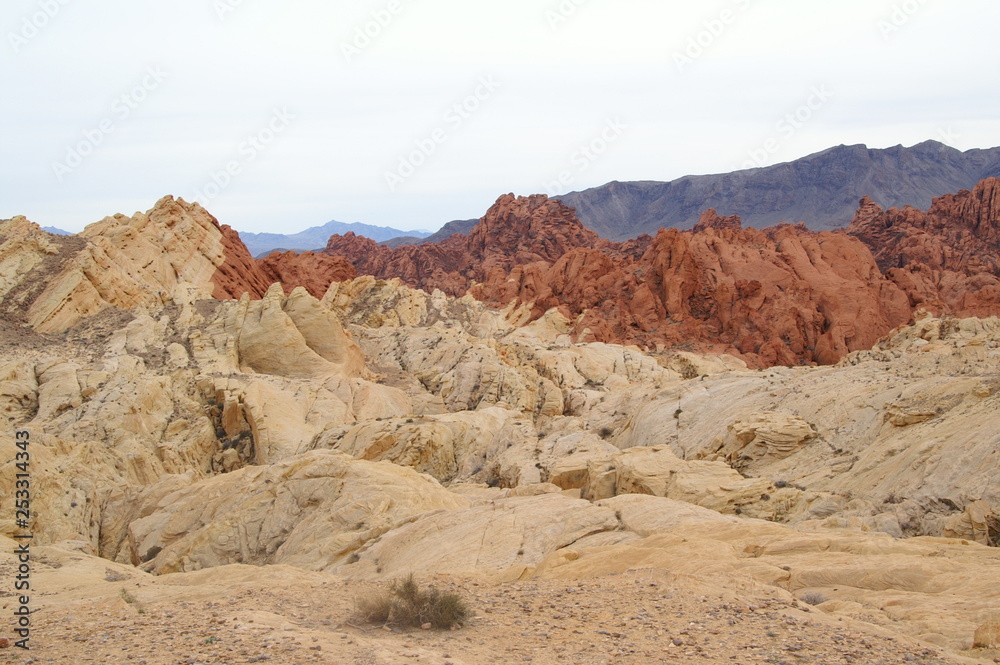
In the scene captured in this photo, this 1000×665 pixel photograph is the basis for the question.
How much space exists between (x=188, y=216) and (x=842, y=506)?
4450 centimetres

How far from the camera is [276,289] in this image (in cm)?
3928

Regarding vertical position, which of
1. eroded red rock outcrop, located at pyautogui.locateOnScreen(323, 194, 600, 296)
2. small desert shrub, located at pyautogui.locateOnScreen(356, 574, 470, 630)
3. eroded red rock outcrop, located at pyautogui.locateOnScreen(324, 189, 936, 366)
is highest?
eroded red rock outcrop, located at pyautogui.locateOnScreen(323, 194, 600, 296)

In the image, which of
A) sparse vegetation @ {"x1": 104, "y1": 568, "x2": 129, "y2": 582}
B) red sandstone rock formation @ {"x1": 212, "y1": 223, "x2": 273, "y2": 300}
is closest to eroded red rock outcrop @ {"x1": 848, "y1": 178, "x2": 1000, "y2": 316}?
red sandstone rock formation @ {"x1": 212, "y1": 223, "x2": 273, "y2": 300}

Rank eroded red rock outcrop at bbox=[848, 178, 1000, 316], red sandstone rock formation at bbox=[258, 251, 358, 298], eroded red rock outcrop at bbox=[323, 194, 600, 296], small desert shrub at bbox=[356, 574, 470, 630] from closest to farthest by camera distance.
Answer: small desert shrub at bbox=[356, 574, 470, 630] < red sandstone rock formation at bbox=[258, 251, 358, 298] < eroded red rock outcrop at bbox=[848, 178, 1000, 316] < eroded red rock outcrop at bbox=[323, 194, 600, 296]

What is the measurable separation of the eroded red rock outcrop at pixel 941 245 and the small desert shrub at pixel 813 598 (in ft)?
214

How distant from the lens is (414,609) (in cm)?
984

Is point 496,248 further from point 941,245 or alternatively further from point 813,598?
point 813,598

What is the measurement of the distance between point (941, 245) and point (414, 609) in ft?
309

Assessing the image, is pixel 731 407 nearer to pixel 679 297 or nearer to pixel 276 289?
pixel 276 289

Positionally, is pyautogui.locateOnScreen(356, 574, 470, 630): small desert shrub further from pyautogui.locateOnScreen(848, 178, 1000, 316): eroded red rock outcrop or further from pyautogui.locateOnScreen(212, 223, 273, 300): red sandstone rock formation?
pyautogui.locateOnScreen(848, 178, 1000, 316): eroded red rock outcrop

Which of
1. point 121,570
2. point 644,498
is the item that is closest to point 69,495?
point 121,570

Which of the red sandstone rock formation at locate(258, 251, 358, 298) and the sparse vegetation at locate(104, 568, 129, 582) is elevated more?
the red sandstone rock formation at locate(258, 251, 358, 298)

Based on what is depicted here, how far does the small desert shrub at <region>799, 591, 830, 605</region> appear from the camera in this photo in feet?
33.0

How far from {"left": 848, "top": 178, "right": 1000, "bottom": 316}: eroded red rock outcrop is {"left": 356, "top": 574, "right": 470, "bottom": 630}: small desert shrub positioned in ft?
224
